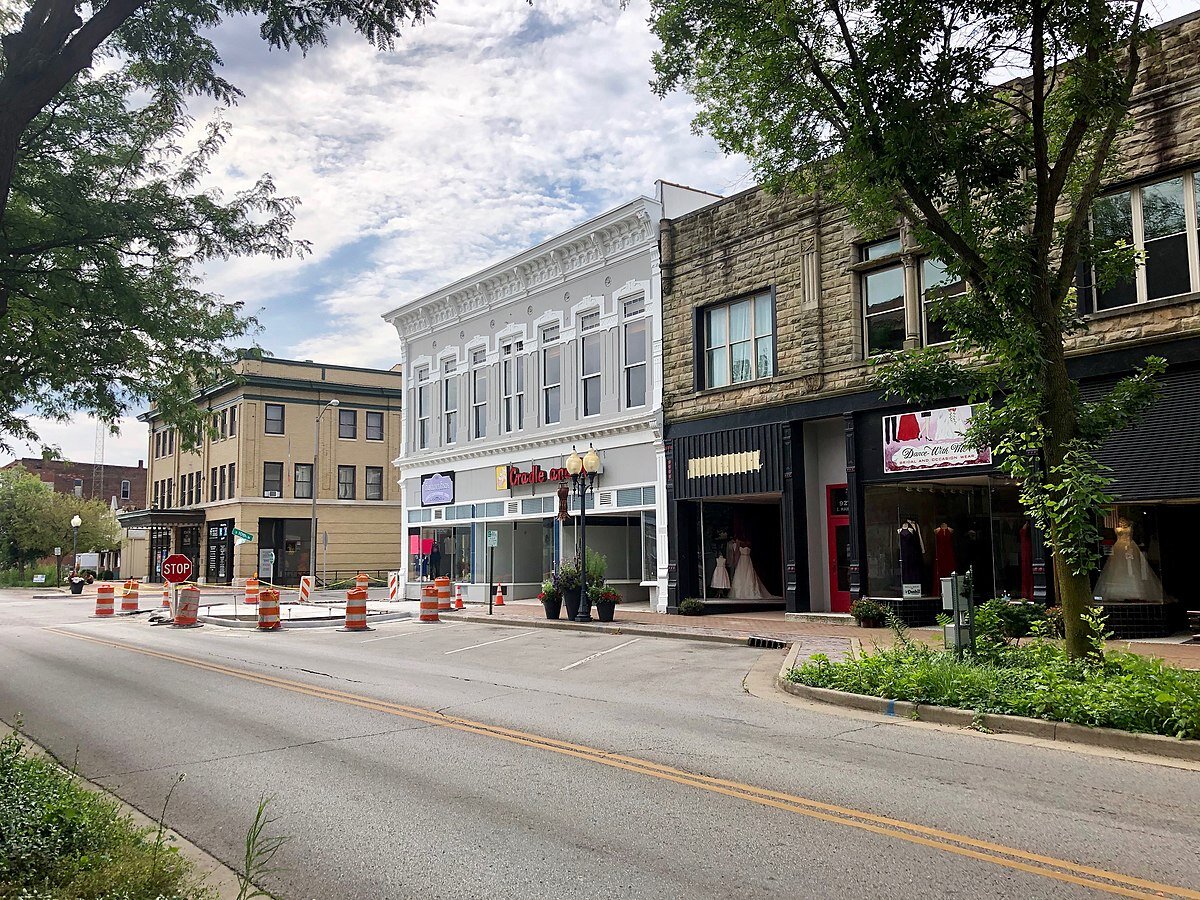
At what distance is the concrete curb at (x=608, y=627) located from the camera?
747 inches

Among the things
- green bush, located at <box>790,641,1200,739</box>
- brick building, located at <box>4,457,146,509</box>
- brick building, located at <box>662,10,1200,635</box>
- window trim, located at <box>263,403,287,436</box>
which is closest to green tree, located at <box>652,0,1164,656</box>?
green bush, located at <box>790,641,1200,739</box>

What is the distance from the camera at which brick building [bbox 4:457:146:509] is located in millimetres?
93250

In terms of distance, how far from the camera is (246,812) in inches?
269

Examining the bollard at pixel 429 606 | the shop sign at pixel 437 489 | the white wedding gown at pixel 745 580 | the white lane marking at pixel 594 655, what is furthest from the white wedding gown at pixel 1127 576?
the shop sign at pixel 437 489

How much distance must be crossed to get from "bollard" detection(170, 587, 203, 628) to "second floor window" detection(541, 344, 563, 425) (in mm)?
11494

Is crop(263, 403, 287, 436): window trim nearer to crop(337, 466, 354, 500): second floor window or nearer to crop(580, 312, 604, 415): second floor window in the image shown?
crop(337, 466, 354, 500): second floor window

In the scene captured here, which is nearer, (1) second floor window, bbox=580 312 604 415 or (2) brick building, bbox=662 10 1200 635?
(2) brick building, bbox=662 10 1200 635

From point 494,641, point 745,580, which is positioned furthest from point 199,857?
point 745,580

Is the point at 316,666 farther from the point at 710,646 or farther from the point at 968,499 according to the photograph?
the point at 968,499

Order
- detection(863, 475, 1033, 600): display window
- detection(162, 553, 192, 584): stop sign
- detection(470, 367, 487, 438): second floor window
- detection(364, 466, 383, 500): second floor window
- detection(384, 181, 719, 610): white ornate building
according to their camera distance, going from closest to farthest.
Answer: detection(863, 475, 1033, 600): display window < detection(162, 553, 192, 584): stop sign < detection(384, 181, 719, 610): white ornate building < detection(470, 367, 487, 438): second floor window < detection(364, 466, 383, 500): second floor window

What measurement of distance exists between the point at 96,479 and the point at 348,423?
5069 cm

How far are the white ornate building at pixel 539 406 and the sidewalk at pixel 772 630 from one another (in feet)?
8.54

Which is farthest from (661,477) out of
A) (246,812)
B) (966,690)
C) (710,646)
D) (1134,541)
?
(246,812)

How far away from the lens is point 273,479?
175 feet
